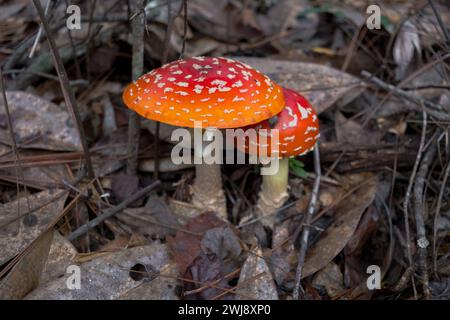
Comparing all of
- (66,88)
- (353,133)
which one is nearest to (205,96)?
(66,88)

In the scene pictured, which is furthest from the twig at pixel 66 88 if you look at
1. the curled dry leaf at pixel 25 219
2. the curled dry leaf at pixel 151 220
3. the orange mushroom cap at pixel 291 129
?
the orange mushroom cap at pixel 291 129

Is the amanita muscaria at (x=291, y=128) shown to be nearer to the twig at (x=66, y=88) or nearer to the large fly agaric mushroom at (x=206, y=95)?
the large fly agaric mushroom at (x=206, y=95)

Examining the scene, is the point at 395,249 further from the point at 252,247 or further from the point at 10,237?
the point at 10,237

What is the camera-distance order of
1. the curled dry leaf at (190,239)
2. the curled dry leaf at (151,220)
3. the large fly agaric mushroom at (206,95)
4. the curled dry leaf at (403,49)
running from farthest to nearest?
the curled dry leaf at (403,49)
the curled dry leaf at (151,220)
the curled dry leaf at (190,239)
the large fly agaric mushroom at (206,95)

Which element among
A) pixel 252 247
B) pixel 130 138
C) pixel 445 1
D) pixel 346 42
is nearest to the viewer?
pixel 252 247
